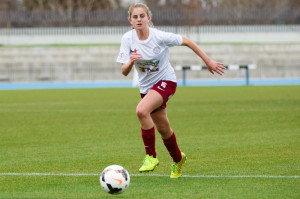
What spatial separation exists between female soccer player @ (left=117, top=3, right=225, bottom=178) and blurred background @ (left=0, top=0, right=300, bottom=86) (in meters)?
33.3

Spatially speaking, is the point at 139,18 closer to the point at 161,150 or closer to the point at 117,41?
the point at 161,150

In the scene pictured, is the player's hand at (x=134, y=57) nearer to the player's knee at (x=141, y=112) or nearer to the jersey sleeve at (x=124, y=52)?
the jersey sleeve at (x=124, y=52)

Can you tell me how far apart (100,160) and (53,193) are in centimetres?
261

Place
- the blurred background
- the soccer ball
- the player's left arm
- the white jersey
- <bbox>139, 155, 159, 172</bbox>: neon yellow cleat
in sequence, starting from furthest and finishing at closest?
the blurred background → the white jersey → <bbox>139, 155, 159, 172</bbox>: neon yellow cleat → the player's left arm → the soccer ball

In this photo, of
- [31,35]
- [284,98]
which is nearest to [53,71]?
[31,35]

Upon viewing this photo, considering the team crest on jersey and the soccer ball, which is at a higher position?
the team crest on jersey

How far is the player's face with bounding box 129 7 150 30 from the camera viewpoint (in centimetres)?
803

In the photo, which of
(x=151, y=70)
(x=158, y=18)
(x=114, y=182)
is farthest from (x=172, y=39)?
(x=158, y=18)

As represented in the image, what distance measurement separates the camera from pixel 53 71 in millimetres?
42312

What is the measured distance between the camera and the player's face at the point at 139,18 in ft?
26.3

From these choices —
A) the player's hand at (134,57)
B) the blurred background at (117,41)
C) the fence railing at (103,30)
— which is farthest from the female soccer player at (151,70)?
the fence railing at (103,30)

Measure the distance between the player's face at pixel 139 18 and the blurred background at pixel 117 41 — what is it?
110 feet

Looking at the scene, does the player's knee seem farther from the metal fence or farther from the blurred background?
the metal fence

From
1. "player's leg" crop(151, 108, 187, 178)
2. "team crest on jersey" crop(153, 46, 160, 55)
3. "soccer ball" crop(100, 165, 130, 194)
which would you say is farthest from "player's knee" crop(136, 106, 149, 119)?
"soccer ball" crop(100, 165, 130, 194)
